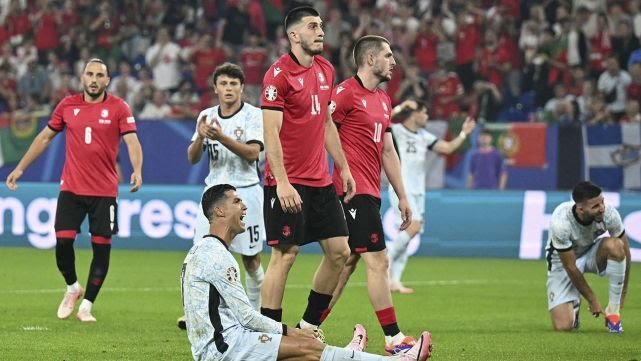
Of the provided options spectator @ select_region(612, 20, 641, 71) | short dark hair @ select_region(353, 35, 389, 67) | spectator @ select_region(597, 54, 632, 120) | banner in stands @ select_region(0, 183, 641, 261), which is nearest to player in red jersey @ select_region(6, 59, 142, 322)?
short dark hair @ select_region(353, 35, 389, 67)

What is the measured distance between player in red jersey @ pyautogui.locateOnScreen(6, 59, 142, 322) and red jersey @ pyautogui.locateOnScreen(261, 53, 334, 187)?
3.12m

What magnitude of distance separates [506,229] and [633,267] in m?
2.28

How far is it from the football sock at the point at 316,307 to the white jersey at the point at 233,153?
1.81 m

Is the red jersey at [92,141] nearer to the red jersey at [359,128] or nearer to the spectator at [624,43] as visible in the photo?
the red jersey at [359,128]

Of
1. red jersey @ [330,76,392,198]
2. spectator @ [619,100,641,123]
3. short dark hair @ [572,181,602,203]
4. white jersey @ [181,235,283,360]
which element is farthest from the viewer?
spectator @ [619,100,641,123]

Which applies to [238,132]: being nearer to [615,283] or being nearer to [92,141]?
[92,141]

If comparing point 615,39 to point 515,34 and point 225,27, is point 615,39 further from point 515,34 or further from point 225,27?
point 225,27

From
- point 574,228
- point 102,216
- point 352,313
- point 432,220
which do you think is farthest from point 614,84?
point 102,216

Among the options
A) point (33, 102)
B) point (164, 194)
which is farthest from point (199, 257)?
Result: point (33, 102)

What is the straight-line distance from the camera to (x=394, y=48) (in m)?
26.1

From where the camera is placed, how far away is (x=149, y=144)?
78.4 ft

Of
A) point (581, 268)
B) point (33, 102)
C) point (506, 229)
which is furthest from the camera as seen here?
point (33, 102)

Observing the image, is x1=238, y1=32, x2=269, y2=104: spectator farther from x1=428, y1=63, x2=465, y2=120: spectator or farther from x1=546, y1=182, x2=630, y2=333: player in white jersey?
x1=546, y1=182, x2=630, y2=333: player in white jersey

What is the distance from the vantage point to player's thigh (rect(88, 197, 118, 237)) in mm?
12781
